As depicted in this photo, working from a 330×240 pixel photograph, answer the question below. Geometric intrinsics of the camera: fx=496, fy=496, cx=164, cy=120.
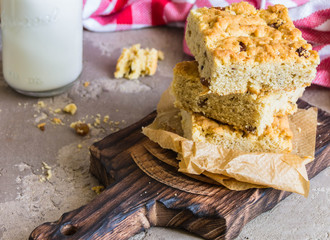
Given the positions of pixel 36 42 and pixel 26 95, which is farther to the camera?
pixel 26 95

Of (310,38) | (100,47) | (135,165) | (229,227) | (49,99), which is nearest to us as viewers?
(229,227)

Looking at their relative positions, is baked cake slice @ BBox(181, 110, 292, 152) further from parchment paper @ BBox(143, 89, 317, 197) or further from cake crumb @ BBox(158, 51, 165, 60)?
cake crumb @ BBox(158, 51, 165, 60)

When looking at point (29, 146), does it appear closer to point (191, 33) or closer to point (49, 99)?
point (49, 99)

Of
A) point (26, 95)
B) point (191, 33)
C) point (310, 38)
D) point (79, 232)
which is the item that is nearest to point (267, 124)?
point (191, 33)

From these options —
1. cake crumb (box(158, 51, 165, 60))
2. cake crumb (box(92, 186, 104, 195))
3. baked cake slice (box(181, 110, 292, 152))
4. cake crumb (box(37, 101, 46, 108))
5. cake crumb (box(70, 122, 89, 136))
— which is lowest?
cake crumb (box(92, 186, 104, 195))

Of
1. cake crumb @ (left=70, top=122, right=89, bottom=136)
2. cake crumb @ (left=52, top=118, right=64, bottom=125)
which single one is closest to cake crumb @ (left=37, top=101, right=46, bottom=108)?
cake crumb @ (left=52, top=118, right=64, bottom=125)

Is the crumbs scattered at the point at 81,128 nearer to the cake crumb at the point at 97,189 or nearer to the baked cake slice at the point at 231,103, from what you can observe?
the cake crumb at the point at 97,189

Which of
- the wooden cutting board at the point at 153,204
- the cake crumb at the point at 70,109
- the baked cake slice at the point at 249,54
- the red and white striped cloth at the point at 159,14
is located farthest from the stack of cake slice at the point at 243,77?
the red and white striped cloth at the point at 159,14
